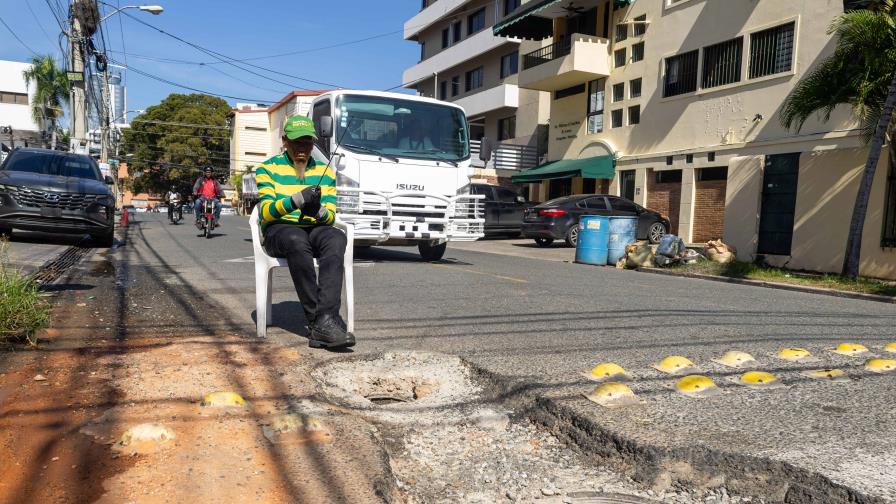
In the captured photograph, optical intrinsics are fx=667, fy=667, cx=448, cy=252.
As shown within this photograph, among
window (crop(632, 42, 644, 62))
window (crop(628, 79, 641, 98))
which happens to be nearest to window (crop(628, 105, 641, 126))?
window (crop(628, 79, 641, 98))

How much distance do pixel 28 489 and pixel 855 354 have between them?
5.10 metres

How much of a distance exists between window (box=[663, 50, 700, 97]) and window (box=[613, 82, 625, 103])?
2.29 m

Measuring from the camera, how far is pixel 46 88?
153 ft

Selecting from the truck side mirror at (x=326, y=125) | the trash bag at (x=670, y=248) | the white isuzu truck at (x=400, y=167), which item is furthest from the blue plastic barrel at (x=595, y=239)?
the truck side mirror at (x=326, y=125)

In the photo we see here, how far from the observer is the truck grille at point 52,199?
10.1 metres

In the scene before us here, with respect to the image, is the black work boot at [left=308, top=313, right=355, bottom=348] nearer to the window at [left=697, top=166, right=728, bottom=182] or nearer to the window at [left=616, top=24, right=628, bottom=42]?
the window at [left=697, top=166, right=728, bottom=182]

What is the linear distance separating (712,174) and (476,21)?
21.3 m

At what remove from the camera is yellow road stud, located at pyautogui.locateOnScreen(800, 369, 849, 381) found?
4070mm

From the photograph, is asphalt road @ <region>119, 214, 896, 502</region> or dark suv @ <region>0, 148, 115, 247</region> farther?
dark suv @ <region>0, 148, 115, 247</region>

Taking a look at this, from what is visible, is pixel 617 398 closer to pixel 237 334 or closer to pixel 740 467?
pixel 740 467

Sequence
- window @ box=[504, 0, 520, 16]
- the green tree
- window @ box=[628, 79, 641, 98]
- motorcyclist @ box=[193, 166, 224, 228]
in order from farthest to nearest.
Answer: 1. the green tree
2. window @ box=[504, 0, 520, 16]
3. window @ box=[628, 79, 641, 98]
4. motorcyclist @ box=[193, 166, 224, 228]

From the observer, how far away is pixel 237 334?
508 centimetres

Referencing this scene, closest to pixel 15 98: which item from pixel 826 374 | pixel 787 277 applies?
pixel 787 277

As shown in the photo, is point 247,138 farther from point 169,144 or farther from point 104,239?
point 104,239
